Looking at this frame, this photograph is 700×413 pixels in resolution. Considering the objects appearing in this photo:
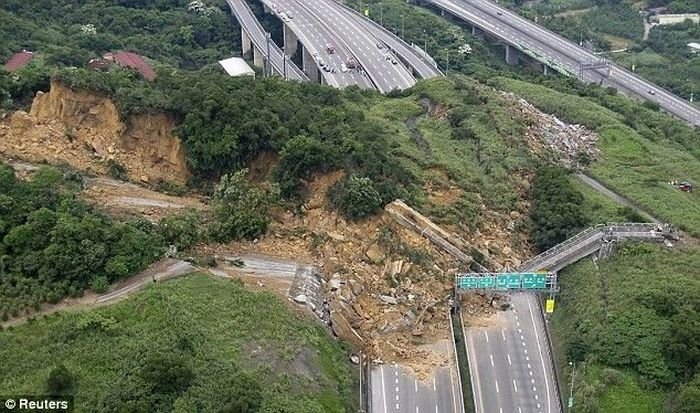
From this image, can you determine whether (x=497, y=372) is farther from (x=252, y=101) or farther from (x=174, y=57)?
(x=174, y=57)

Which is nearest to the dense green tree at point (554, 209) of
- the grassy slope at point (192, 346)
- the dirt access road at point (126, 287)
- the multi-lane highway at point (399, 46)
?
the grassy slope at point (192, 346)

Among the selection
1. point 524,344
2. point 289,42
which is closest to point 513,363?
point 524,344

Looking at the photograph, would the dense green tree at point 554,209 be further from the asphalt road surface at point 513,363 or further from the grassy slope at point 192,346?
the grassy slope at point 192,346

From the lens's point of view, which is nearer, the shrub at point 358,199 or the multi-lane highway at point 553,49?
the shrub at point 358,199

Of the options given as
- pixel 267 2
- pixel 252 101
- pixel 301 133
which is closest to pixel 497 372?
pixel 301 133

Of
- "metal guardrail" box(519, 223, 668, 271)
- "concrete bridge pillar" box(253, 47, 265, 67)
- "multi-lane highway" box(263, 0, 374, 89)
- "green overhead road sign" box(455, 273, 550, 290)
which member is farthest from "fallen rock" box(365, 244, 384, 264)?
"concrete bridge pillar" box(253, 47, 265, 67)

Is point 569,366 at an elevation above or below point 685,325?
below

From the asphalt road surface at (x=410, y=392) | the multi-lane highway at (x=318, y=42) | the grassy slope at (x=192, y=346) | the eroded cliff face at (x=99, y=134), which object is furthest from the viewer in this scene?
the multi-lane highway at (x=318, y=42)
